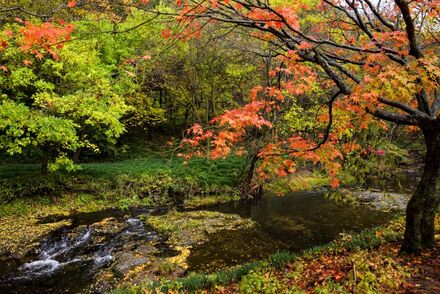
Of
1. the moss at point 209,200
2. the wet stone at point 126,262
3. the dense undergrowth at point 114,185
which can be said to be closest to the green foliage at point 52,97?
the dense undergrowth at point 114,185

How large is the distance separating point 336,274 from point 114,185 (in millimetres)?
14172

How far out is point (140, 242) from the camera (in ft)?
40.3

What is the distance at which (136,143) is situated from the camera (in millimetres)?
30859

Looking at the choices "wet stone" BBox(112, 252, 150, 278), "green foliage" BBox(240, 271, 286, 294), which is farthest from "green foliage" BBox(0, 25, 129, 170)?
"green foliage" BBox(240, 271, 286, 294)

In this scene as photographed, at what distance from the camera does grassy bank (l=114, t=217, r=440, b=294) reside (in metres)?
5.80

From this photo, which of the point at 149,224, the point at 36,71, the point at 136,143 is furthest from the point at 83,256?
the point at 136,143

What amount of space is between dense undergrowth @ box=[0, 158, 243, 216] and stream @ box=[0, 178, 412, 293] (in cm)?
141

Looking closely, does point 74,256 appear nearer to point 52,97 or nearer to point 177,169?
point 52,97

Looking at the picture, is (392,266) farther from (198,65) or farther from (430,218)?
(198,65)

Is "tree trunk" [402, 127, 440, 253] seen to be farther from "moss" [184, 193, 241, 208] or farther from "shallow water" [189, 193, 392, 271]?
"moss" [184, 193, 241, 208]

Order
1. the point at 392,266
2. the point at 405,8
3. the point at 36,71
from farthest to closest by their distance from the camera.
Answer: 1. the point at 36,71
2. the point at 392,266
3. the point at 405,8

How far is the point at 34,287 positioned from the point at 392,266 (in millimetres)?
8774

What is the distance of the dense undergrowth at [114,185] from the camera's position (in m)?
15.8

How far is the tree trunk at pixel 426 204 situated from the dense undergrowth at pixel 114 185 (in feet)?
40.4
